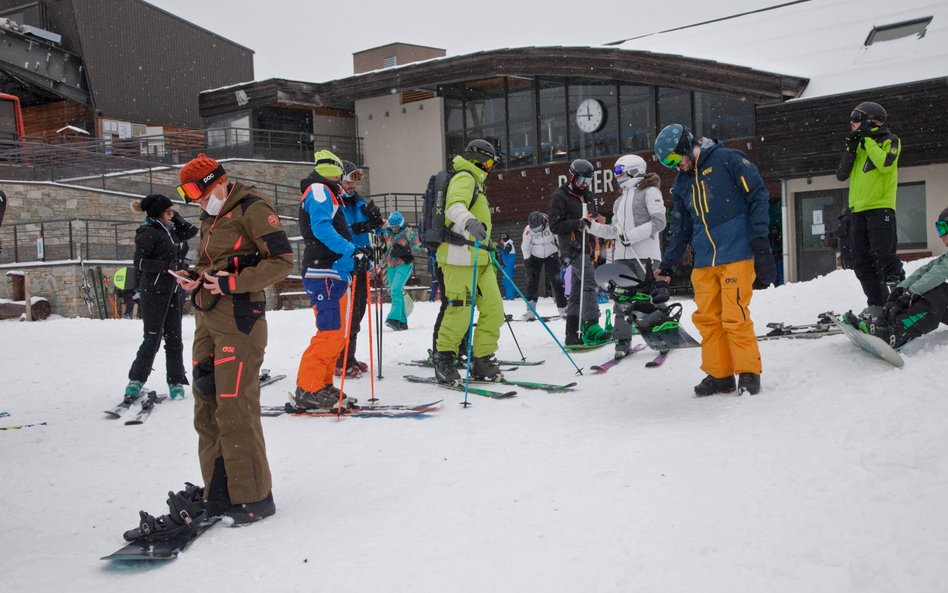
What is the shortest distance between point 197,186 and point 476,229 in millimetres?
2963

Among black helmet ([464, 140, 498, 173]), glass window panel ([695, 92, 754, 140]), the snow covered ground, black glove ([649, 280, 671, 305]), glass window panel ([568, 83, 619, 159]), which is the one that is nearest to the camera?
the snow covered ground

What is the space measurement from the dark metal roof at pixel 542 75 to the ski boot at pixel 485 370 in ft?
46.2

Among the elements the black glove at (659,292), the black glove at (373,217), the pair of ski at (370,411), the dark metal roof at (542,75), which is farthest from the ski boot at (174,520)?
the dark metal roof at (542,75)

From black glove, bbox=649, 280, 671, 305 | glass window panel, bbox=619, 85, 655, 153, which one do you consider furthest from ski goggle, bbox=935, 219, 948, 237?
glass window panel, bbox=619, 85, 655, 153

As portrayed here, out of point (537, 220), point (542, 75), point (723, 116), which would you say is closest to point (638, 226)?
point (537, 220)

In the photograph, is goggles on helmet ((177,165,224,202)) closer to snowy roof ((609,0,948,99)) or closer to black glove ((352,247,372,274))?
black glove ((352,247,372,274))

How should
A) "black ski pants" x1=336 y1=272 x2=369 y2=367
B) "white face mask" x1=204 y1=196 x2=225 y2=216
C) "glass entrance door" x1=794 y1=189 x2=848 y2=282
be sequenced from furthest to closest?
1. "glass entrance door" x1=794 y1=189 x2=848 y2=282
2. "black ski pants" x1=336 y1=272 x2=369 y2=367
3. "white face mask" x1=204 y1=196 x2=225 y2=216

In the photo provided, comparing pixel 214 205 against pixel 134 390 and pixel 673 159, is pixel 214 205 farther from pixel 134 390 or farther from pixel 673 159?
pixel 134 390

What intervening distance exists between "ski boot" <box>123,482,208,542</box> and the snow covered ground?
142 millimetres

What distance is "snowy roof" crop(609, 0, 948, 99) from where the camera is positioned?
17891mm

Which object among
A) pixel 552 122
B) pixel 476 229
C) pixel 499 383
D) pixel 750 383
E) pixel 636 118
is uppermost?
pixel 552 122

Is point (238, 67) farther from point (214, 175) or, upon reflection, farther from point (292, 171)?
point (214, 175)

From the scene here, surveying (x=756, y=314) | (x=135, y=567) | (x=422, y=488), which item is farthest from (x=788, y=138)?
(x=135, y=567)

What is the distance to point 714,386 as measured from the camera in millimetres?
5801
